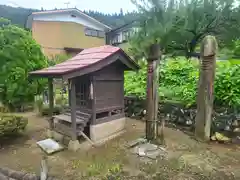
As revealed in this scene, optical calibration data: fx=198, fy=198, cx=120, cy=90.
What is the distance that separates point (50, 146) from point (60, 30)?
15596 millimetres

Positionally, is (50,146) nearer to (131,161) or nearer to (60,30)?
(131,161)

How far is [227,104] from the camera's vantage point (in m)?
6.22

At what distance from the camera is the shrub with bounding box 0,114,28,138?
5.93 meters

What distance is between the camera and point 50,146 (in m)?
5.72

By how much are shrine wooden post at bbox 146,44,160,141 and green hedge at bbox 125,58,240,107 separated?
1925mm

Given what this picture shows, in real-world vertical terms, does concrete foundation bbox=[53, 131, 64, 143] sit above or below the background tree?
below

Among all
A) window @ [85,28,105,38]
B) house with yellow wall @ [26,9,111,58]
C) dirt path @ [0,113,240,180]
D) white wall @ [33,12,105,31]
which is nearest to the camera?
dirt path @ [0,113,240,180]

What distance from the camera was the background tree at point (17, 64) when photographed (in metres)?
8.37

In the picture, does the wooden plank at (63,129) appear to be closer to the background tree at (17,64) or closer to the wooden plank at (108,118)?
the wooden plank at (108,118)

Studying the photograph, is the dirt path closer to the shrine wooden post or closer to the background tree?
the shrine wooden post

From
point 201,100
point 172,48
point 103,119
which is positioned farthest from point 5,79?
point 172,48

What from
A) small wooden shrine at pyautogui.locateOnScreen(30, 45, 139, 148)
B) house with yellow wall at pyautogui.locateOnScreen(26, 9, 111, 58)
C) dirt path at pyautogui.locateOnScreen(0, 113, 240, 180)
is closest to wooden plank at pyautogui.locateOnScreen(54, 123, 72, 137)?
small wooden shrine at pyautogui.locateOnScreen(30, 45, 139, 148)

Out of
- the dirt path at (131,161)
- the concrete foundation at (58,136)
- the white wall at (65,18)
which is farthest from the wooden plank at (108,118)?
the white wall at (65,18)

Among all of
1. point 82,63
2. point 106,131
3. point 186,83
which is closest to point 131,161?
point 106,131
